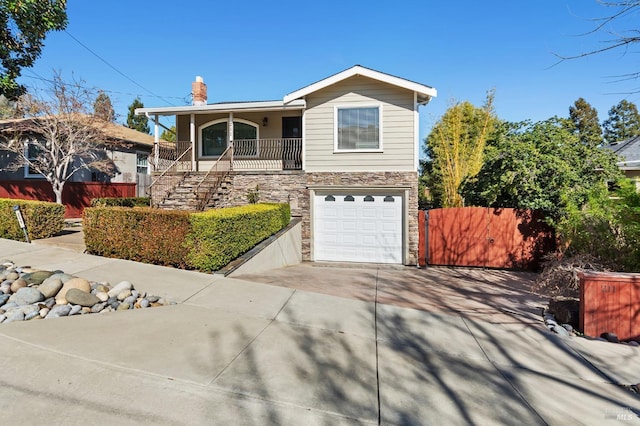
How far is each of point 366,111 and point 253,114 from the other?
4942 millimetres

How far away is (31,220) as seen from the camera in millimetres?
8570

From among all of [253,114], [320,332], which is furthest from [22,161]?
[320,332]

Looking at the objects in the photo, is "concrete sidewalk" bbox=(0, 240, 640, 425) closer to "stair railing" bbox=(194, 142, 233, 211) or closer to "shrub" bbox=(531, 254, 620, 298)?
"shrub" bbox=(531, 254, 620, 298)

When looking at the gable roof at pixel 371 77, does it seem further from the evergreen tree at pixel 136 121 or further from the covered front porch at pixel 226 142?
the evergreen tree at pixel 136 121

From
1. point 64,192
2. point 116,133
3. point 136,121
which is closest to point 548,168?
point 64,192

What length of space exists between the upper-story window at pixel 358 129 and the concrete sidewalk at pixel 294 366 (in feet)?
21.2

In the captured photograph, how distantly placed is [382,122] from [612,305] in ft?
25.2

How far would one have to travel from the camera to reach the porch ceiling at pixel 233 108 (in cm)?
1180

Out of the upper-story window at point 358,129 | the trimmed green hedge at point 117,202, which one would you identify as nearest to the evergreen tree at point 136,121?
the trimmed green hedge at point 117,202

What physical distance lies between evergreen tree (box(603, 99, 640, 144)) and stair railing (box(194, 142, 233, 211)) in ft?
165

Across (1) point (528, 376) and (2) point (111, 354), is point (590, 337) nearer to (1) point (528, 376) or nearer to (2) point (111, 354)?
(1) point (528, 376)

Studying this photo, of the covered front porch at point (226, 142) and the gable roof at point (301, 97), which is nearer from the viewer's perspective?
the gable roof at point (301, 97)

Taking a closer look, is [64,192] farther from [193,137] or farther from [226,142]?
[226,142]

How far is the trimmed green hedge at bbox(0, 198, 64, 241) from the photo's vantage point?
8602 mm
